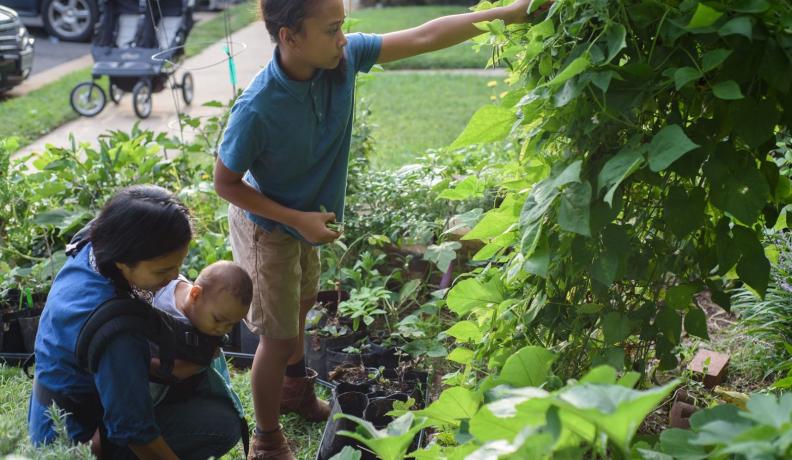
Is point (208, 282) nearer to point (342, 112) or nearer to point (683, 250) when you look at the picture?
A: point (342, 112)

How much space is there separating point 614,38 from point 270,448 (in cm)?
184

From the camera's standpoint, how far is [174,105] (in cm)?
867

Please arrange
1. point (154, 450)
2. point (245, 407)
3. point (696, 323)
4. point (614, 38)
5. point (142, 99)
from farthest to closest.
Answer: point (142, 99), point (245, 407), point (154, 450), point (696, 323), point (614, 38)

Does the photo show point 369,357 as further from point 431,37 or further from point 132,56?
point 132,56

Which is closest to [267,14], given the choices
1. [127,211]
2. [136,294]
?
[127,211]

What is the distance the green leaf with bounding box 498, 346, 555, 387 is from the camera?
1.77m

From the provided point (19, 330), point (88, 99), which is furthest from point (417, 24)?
point (19, 330)

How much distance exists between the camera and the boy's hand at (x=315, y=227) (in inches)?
102

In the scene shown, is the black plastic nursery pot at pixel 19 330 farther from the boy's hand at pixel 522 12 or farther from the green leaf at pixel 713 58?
the green leaf at pixel 713 58

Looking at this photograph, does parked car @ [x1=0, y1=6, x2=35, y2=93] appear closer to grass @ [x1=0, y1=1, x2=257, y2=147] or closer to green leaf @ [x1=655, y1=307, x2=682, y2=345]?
grass @ [x1=0, y1=1, x2=257, y2=147]

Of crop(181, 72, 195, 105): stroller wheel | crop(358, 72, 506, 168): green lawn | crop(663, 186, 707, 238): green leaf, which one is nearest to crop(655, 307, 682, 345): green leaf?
crop(663, 186, 707, 238): green leaf

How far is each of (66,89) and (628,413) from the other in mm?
8788

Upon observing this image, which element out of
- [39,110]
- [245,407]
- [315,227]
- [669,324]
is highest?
[315,227]

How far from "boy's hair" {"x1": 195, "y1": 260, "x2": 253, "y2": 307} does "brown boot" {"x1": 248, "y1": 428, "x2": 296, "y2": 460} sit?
0.66 meters
